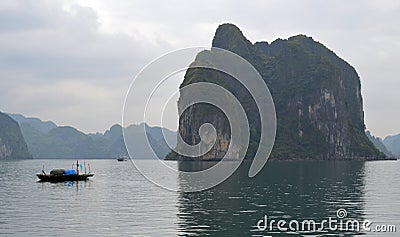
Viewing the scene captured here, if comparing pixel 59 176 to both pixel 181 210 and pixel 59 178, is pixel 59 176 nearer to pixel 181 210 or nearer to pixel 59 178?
pixel 59 178

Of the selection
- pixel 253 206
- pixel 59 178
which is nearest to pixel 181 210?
pixel 253 206

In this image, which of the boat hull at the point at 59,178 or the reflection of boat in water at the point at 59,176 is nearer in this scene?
the boat hull at the point at 59,178

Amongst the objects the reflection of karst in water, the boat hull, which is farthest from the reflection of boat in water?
the reflection of karst in water

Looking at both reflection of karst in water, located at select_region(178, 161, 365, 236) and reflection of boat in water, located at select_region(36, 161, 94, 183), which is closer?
reflection of karst in water, located at select_region(178, 161, 365, 236)

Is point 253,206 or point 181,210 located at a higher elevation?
point 253,206

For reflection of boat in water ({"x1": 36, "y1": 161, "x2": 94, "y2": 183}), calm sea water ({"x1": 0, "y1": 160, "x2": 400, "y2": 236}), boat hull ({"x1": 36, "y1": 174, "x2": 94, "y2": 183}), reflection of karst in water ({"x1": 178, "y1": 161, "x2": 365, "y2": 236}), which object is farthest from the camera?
reflection of boat in water ({"x1": 36, "y1": 161, "x2": 94, "y2": 183})

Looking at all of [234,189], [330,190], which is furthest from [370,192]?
[234,189]

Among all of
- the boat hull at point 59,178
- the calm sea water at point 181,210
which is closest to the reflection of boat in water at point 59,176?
the boat hull at point 59,178

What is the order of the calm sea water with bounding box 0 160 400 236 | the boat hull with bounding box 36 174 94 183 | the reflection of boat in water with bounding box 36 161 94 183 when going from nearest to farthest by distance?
1. the calm sea water with bounding box 0 160 400 236
2. the boat hull with bounding box 36 174 94 183
3. the reflection of boat in water with bounding box 36 161 94 183

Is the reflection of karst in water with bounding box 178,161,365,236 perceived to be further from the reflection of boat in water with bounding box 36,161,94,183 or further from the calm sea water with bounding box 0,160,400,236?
the reflection of boat in water with bounding box 36,161,94,183

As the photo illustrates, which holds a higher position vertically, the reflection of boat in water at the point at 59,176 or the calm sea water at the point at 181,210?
the reflection of boat in water at the point at 59,176

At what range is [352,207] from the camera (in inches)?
2463

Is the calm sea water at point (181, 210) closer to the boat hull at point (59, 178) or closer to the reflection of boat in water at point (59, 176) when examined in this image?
the boat hull at point (59, 178)

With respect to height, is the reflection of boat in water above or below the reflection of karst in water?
above
